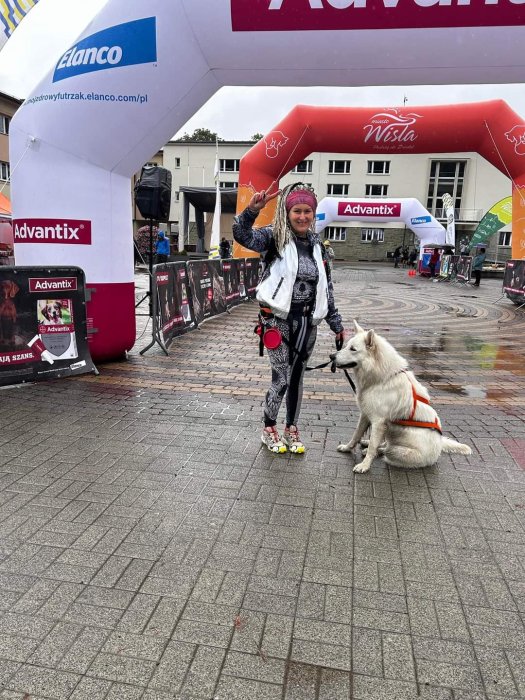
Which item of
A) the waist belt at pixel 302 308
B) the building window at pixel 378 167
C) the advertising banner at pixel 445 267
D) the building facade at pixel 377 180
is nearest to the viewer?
the waist belt at pixel 302 308

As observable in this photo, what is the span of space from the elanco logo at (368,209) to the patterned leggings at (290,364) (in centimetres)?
2926

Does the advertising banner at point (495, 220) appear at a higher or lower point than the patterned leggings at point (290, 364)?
higher

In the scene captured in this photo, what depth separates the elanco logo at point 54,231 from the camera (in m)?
6.01

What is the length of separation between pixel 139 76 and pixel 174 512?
15.9 feet

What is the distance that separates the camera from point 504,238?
4769 centimetres

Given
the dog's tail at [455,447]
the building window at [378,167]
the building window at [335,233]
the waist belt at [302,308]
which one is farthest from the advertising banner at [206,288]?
the building window at [378,167]

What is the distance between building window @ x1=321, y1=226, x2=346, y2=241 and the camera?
2099 inches

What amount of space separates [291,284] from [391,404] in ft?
3.88

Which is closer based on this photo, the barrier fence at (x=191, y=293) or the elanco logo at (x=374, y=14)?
the elanco logo at (x=374, y=14)

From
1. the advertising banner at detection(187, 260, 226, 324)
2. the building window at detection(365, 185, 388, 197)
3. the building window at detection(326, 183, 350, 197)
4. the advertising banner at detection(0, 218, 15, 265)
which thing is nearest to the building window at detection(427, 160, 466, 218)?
the building window at detection(365, 185, 388, 197)

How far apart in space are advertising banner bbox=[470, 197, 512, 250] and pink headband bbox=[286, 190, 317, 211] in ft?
83.7

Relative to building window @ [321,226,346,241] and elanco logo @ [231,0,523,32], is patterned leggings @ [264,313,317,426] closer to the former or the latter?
elanco logo @ [231,0,523,32]

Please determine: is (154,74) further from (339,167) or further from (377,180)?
(339,167)

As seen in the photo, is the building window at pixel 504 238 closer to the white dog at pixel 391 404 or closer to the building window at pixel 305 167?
the building window at pixel 305 167
